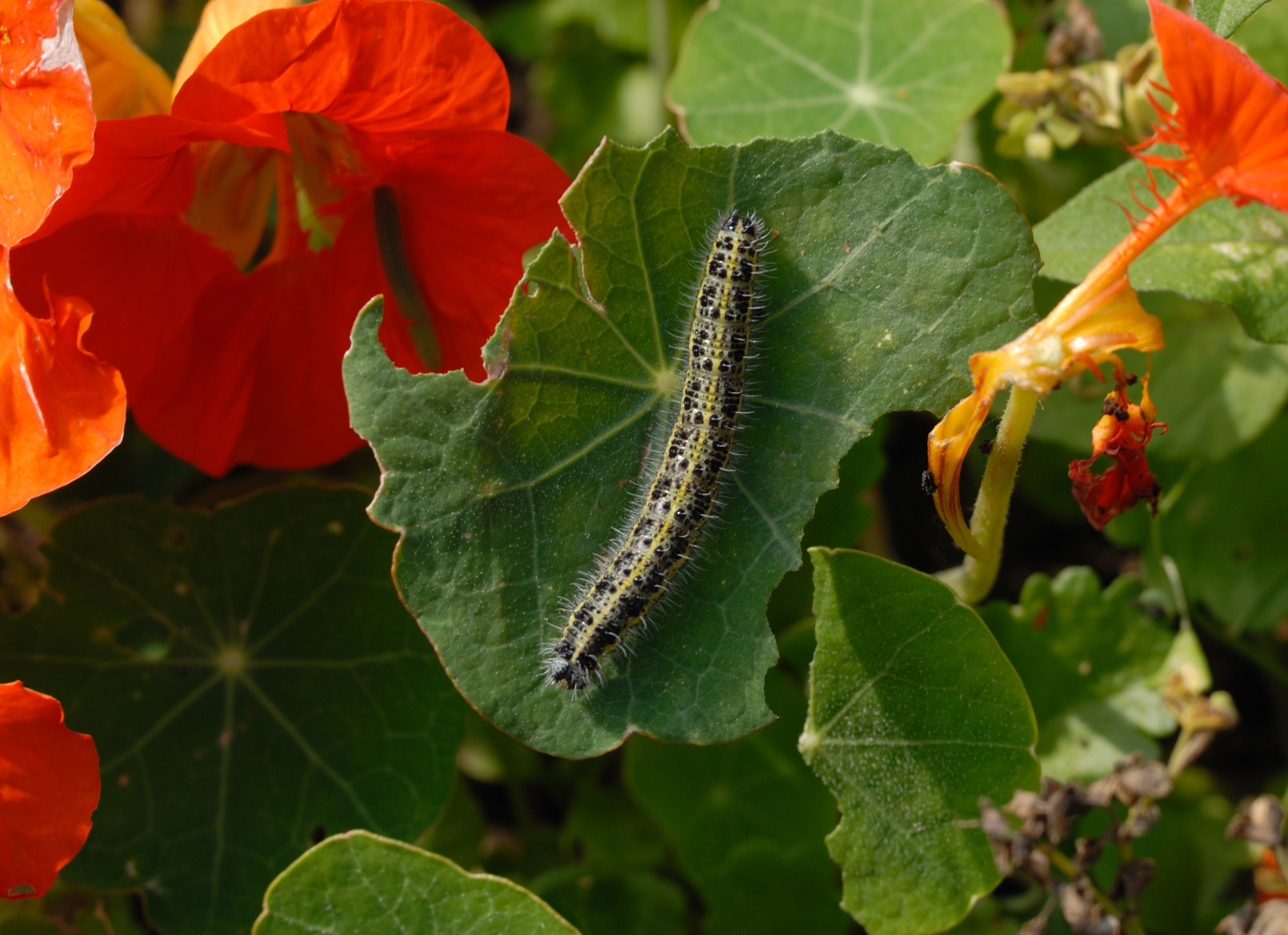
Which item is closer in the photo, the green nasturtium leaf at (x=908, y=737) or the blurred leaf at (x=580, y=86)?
the green nasturtium leaf at (x=908, y=737)

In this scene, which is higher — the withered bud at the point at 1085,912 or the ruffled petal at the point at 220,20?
the ruffled petal at the point at 220,20

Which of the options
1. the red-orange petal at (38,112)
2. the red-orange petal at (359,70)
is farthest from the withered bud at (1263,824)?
the red-orange petal at (38,112)

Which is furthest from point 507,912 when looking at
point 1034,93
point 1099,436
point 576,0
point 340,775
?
point 576,0

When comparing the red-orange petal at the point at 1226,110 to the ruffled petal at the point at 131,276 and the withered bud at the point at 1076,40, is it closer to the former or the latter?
the withered bud at the point at 1076,40

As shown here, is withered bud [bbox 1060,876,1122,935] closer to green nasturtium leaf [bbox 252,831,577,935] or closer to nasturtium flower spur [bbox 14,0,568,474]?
green nasturtium leaf [bbox 252,831,577,935]

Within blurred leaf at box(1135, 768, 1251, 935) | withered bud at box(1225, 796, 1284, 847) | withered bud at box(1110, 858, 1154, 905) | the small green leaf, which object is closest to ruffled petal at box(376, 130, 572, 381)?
the small green leaf

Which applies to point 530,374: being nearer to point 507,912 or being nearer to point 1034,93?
point 507,912

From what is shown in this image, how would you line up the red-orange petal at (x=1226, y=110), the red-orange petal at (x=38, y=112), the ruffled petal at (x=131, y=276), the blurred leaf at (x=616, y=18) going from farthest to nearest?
the blurred leaf at (x=616, y=18)
the ruffled petal at (x=131, y=276)
the red-orange petal at (x=38, y=112)
the red-orange petal at (x=1226, y=110)
